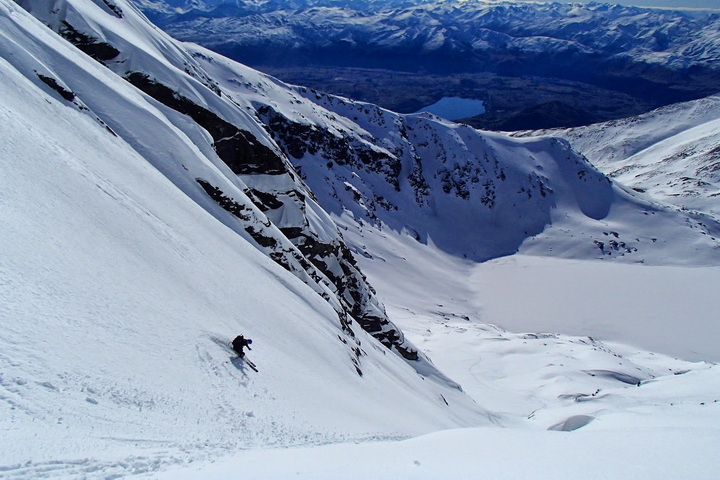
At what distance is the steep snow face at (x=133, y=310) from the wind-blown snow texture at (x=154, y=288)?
63 millimetres

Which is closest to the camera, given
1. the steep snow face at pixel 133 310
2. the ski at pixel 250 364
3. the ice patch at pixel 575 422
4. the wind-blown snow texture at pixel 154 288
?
the steep snow face at pixel 133 310

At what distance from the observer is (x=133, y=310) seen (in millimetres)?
11539

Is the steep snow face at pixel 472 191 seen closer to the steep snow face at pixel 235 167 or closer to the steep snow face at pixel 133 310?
the steep snow face at pixel 235 167

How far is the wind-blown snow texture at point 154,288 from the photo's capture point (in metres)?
8.20

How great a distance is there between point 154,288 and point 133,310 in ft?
6.25

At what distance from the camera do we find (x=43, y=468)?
6070 millimetres

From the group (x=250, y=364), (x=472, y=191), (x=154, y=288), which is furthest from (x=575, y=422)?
(x=472, y=191)

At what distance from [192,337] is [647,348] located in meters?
76.9

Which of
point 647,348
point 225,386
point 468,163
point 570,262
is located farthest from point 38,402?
point 468,163

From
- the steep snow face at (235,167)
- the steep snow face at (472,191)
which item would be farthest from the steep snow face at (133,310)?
the steep snow face at (472,191)

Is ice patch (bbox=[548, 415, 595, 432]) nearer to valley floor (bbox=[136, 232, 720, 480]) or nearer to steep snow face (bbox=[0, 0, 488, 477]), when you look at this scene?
valley floor (bbox=[136, 232, 720, 480])

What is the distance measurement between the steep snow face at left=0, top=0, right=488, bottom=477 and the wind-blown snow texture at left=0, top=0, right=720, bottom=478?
0.21 feet

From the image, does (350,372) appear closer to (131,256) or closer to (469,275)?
(131,256)

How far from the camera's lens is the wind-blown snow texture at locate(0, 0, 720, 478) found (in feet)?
26.9
